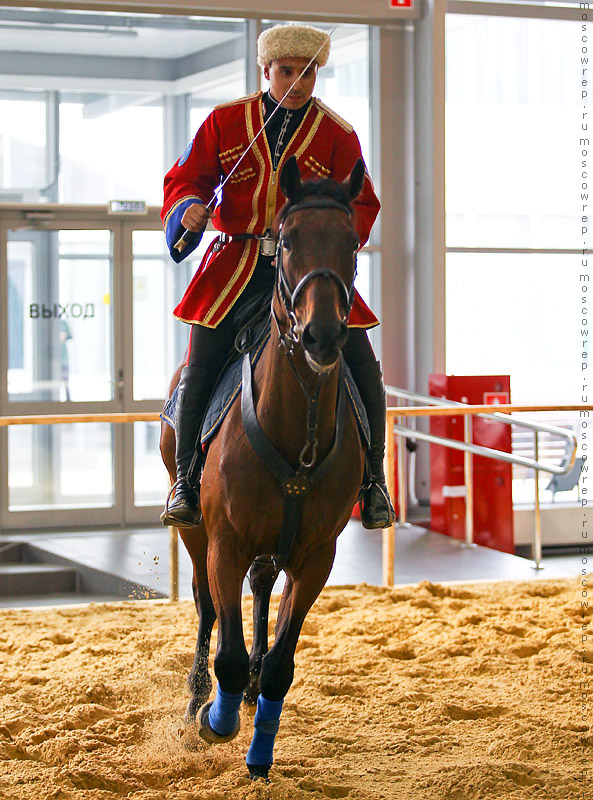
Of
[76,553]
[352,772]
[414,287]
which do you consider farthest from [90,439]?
[352,772]

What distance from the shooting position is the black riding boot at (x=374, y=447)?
3.34 m

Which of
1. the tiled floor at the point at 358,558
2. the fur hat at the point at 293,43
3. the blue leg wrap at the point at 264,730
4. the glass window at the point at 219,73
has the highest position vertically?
the glass window at the point at 219,73

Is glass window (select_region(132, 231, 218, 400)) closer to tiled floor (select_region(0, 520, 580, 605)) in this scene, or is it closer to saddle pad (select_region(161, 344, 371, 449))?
tiled floor (select_region(0, 520, 580, 605))

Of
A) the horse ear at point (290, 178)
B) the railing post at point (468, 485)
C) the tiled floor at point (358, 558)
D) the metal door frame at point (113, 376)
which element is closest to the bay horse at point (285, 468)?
the horse ear at point (290, 178)

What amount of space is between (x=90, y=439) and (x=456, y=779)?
21.2ft

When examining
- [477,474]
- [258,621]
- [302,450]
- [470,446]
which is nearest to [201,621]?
[258,621]

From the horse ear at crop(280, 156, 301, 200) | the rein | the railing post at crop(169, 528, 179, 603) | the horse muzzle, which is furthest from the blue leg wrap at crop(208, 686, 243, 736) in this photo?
the railing post at crop(169, 528, 179, 603)

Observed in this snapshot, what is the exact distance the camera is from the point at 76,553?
7.59 meters

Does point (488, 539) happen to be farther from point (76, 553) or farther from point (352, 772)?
point (352, 772)

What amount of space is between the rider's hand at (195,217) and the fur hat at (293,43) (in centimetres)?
54

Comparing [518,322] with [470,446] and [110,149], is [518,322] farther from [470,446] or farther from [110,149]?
[110,149]

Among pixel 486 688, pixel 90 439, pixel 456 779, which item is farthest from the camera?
pixel 90 439

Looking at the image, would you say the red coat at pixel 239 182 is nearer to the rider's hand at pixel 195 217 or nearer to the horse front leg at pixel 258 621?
the rider's hand at pixel 195 217

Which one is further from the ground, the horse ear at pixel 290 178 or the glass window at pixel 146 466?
the horse ear at pixel 290 178
